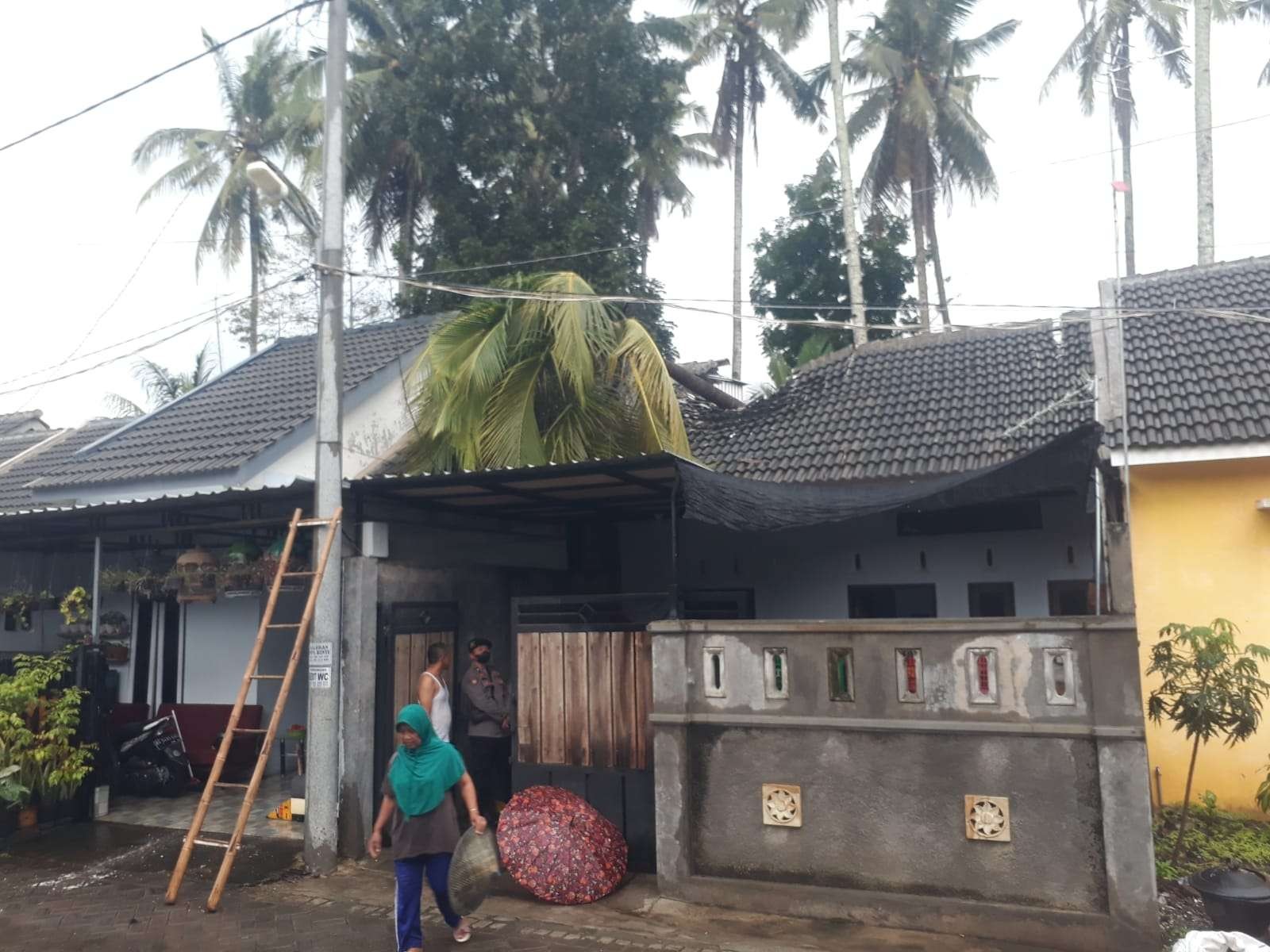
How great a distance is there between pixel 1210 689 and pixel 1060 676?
1553 mm

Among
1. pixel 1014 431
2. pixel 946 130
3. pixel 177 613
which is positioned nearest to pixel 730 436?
pixel 1014 431

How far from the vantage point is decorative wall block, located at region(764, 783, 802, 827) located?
6.33 meters

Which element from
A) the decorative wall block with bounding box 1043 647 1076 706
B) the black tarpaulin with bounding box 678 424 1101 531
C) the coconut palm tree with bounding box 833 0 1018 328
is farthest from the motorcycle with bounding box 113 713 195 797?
the coconut palm tree with bounding box 833 0 1018 328

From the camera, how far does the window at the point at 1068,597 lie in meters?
9.96

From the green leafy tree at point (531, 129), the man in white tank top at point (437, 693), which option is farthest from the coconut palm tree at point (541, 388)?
the green leafy tree at point (531, 129)

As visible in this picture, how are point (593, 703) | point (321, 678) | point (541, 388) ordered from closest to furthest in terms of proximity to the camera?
1. point (593, 703)
2. point (321, 678)
3. point (541, 388)

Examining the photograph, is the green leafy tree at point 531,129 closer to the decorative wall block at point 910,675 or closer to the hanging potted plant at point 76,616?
the hanging potted plant at point 76,616

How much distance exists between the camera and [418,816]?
552 centimetres

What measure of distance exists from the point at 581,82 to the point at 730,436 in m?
11.6

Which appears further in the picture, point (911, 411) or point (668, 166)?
point (668, 166)

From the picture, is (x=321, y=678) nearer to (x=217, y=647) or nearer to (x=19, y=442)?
(x=217, y=647)

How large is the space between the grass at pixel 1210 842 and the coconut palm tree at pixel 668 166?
52.7 feet

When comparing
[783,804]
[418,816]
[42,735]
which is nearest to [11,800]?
[42,735]

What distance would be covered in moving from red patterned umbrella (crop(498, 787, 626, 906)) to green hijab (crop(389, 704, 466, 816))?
131 centimetres
